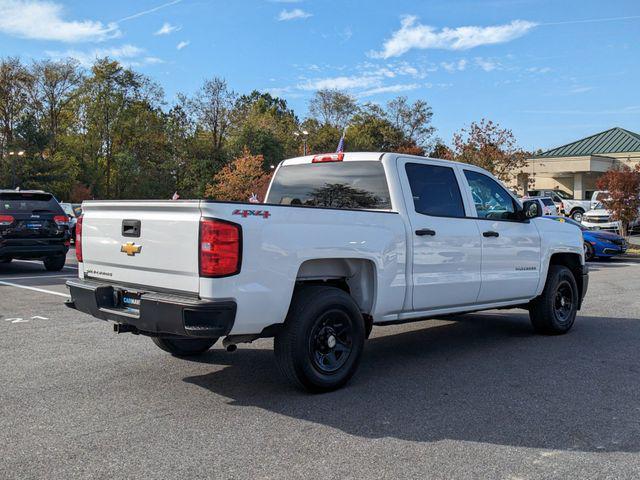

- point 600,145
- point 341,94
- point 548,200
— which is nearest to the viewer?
point 548,200

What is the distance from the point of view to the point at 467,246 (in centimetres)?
622

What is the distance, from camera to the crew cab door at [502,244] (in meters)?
6.54

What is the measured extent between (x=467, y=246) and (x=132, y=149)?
5829 centimetres

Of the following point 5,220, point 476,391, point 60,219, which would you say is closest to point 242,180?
point 60,219

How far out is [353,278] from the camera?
5465 mm

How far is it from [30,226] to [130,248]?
32.6ft

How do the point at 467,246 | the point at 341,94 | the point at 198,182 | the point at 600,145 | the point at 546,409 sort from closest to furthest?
the point at 546,409 → the point at 467,246 → the point at 198,182 → the point at 600,145 → the point at 341,94

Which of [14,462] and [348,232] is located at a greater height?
[348,232]

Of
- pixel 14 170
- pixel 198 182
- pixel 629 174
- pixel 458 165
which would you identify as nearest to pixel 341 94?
pixel 198 182

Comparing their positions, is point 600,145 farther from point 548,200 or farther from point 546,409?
A: point 546,409

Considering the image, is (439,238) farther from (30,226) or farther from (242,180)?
(242,180)

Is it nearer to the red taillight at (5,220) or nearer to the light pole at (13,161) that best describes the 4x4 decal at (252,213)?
the red taillight at (5,220)

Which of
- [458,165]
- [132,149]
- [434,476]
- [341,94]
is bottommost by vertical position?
[434,476]

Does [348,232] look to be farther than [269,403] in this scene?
Yes
